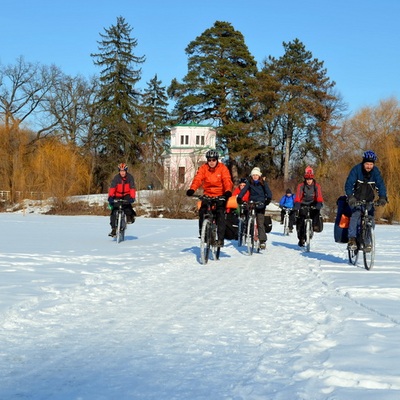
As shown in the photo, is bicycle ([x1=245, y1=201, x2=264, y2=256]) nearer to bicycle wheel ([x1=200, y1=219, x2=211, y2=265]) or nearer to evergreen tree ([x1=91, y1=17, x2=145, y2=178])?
bicycle wheel ([x1=200, y1=219, x2=211, y2=265])

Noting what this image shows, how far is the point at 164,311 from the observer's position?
5676 mm

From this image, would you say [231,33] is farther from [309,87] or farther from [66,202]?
[66,202]

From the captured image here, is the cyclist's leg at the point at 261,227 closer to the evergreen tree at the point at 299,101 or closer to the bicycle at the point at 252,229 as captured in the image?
the bicycle at the point at 252,229

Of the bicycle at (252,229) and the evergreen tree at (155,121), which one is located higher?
the evergreen tree at (155,121)

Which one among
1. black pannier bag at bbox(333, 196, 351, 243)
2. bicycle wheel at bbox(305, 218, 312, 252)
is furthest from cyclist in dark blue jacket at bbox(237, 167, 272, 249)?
black pannier bag at bbox(333, 196, 351, 243)

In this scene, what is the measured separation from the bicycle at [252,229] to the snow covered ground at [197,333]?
303 centimetres

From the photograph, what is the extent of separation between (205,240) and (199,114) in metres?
48.3

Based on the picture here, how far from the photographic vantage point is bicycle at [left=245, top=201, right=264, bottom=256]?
12258 mm

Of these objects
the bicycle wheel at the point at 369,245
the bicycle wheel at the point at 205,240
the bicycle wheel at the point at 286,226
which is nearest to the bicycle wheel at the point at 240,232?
the bicycle wheel at the point at 205,240

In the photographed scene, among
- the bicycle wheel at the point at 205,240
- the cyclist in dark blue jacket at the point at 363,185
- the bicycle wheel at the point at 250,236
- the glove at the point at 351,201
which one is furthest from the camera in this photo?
the bicycle wheel at the point at 250,236

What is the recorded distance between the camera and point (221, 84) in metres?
54.7

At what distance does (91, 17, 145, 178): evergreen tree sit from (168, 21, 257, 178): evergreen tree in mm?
6578

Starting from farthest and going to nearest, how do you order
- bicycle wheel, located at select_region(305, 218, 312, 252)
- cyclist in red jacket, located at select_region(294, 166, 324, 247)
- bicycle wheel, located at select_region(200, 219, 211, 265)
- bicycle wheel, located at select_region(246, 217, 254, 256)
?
1. cyclist in red jacket, located at select_region(294, 166, 324, 247)
2. bicycle wheel, located at select_region(305, 218, 312, 252)
3. bicycle wheel, located at select_region(246, 217, 254, 256)
4. bicycle wheel, located at select_region(200, 219, 211, 265)

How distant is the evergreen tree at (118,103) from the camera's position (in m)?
60.3
